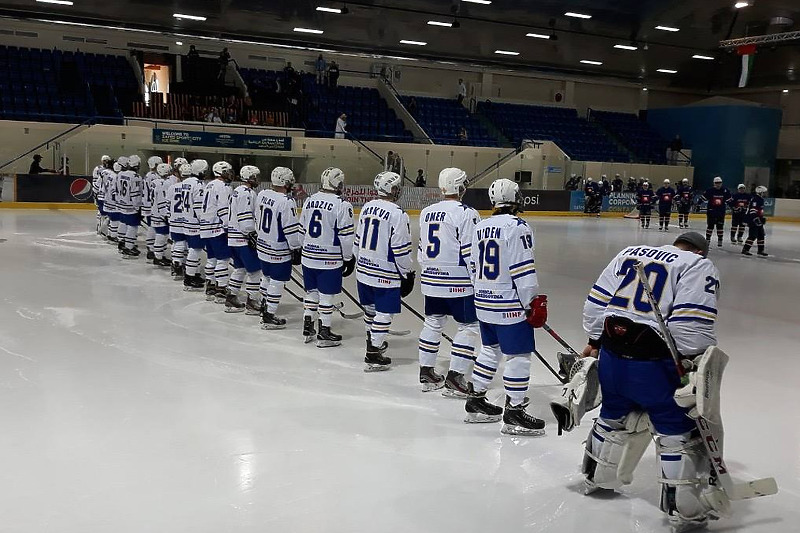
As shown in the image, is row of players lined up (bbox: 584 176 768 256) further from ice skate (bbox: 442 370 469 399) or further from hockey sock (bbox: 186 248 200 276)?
ice skate (bbox: 442 370 469 399)

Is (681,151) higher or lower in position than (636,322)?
higher

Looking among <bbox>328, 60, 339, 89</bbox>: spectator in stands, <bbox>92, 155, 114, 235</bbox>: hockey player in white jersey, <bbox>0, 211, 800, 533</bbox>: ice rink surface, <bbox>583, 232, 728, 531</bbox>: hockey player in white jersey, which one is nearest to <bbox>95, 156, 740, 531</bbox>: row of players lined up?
<bbox>583, 232, 728, 531</bbox>: hockey player in white jersey

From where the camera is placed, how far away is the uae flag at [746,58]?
23359 mm

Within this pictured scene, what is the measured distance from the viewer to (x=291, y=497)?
11.6ft

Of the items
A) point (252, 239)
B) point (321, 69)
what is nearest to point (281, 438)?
point (252, 239)

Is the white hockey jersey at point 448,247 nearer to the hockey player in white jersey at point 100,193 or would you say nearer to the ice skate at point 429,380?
the ice skate at point 429,380

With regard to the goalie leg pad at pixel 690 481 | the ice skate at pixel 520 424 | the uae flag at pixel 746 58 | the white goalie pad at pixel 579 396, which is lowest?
the ice skate at pixel 520 424

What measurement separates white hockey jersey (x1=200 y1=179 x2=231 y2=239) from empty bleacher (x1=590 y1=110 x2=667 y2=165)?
85.3 ft

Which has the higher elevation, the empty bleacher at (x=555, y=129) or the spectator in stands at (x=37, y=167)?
the empty bleacher at (x=555, y=129)

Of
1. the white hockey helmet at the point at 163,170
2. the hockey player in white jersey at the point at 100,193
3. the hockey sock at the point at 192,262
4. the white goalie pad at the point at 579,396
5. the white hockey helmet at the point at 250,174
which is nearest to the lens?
the white goalie pad at the point at 579,396

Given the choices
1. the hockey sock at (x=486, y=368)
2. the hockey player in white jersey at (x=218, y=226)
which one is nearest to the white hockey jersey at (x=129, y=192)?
the hockey player in white jersey at (x=218, y=226)

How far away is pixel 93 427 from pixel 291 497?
5.22 ft

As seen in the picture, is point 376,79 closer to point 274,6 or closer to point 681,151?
point 274,6

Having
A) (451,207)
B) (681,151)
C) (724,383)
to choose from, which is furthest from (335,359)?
(681,151)
